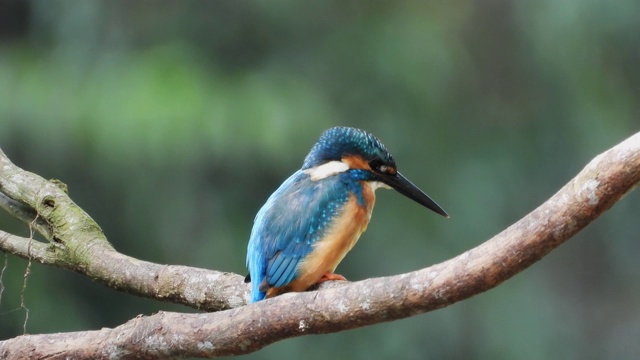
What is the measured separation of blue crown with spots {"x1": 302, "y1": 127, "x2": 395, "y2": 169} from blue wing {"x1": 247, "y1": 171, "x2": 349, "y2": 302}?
10 centimetres

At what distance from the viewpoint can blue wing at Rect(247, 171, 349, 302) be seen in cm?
290

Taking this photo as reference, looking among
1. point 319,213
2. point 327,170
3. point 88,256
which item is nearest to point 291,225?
point 319,213

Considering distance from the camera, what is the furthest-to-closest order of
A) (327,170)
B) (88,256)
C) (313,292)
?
1. (327,170)
2. (88,256)
3. (313,292)

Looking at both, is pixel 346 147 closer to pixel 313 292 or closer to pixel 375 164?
pixel 375 164

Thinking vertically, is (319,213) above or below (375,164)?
below

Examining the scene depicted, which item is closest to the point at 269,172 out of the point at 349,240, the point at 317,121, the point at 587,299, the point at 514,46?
the point at 317,121

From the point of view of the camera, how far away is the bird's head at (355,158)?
10.2 ft

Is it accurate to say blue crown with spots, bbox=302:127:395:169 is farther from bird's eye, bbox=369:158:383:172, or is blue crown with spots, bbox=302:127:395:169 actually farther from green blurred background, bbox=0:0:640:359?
green blurred background, bbox=0:0:640:359

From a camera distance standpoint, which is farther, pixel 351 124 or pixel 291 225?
pixel 351 124

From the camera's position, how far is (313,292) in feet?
7.24

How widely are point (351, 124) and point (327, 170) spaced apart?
3.43 metres

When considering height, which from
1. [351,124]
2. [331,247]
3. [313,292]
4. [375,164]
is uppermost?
[351,124]

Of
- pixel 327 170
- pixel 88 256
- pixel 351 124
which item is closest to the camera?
pixel 88 256

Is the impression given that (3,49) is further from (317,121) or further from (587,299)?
(587,299)
